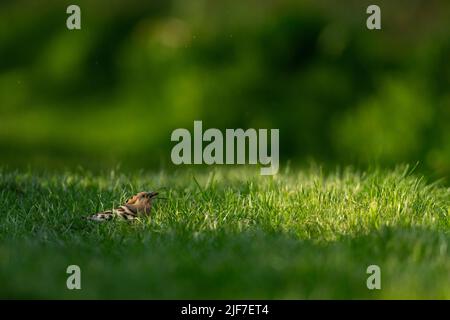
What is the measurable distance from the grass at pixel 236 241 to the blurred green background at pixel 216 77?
4.37m

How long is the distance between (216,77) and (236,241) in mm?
7453

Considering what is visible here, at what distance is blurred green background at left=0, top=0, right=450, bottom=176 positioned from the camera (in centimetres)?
1114

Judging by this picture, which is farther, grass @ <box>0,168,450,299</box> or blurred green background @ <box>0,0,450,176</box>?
blurred green background @ <box>0,0,450,176</box>

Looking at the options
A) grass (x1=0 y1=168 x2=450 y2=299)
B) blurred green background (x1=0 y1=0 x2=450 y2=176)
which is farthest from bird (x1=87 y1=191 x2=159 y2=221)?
blurred green background (x1=0 y1=0 x2=450 y2=176)

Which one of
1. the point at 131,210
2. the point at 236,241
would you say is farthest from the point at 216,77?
the point at 236,241

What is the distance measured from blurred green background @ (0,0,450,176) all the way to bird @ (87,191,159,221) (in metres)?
4.88

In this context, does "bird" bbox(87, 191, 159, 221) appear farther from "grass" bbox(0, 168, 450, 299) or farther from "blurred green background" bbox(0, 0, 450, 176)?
"blurred green background" bbox(0, 0, 450, 176)

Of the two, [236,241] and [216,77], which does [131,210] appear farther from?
[216,77]

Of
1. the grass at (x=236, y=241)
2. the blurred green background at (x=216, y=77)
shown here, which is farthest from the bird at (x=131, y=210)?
the blurred green background at (x=216, y=77)

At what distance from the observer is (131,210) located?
5586 millimetres
